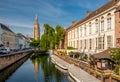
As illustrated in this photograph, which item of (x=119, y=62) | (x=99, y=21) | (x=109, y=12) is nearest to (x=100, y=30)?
(x=99, y=21)

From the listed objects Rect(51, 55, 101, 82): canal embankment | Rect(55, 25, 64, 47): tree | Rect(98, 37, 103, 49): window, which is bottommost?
Rect(51, 55, 101, 82): canal embankment

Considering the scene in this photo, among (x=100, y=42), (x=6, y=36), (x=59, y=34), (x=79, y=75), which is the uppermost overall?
(x=6, y=36)

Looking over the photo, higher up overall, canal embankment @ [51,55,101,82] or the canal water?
canal embankment @ [51,55,101,82]

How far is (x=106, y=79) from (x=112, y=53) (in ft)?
12.5

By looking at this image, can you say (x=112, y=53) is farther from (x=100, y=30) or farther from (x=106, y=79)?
(x=100, y=30)

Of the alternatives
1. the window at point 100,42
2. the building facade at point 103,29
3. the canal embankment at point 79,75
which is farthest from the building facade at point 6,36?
the canal embankment at point 79,75

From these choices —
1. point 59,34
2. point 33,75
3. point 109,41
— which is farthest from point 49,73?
point 59,34

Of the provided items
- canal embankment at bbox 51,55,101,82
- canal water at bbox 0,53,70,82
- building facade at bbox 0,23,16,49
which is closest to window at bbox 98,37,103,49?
canal embankment at bbox 51,55,101,82

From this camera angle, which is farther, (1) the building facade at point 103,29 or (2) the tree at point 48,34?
(2) the tree at point 48,34

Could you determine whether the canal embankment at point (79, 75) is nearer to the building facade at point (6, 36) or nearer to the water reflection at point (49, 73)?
the water reflection at point (49, 73)

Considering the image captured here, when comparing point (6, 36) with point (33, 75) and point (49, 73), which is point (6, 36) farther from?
point (33, 75)

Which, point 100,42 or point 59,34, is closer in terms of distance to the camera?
point 100,42

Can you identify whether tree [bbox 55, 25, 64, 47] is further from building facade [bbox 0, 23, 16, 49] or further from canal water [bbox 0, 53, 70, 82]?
canal water [bbox 0, 53, 70, 82]

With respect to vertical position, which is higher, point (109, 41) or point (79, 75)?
point (109, 41)
